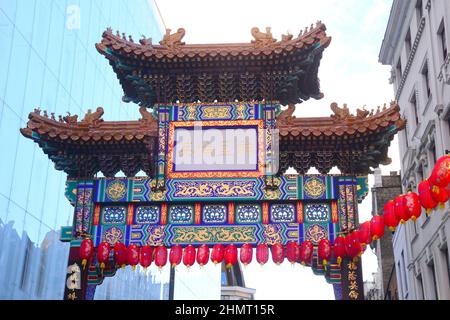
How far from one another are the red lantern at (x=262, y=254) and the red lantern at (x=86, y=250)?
3.51 m

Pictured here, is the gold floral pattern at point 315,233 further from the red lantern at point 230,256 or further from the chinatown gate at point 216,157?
the red lantern at point 230,256

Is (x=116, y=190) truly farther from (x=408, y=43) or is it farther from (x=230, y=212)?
(x=408, y=43)

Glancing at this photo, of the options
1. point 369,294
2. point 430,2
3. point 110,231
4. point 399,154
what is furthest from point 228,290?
point 110,231

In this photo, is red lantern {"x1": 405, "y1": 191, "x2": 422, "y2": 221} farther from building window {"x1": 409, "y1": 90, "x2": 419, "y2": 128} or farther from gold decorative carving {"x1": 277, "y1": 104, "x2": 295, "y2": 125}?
building window {"x1": 409, "y1": 90, "x2": 419, "y2": 128}

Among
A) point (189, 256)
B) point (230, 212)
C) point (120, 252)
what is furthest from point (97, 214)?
point (230, 212)

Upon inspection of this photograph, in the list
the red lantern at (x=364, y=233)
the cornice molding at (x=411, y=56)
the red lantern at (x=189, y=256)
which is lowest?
the red lantern at (x=189, y=256)

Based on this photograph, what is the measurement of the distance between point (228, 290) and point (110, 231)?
3656 centimetres

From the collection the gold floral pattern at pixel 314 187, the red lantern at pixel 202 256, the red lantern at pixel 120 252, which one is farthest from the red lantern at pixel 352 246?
the red lantern at pixel 120 252

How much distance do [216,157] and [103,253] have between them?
3234 mm

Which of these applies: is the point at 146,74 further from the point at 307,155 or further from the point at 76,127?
the point at 307,155

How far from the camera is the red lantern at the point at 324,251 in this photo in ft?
43.4

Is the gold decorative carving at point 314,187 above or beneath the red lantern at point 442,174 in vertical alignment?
above

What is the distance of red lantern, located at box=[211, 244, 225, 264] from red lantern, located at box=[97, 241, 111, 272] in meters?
2.24

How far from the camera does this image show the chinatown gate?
13805 millimetres
